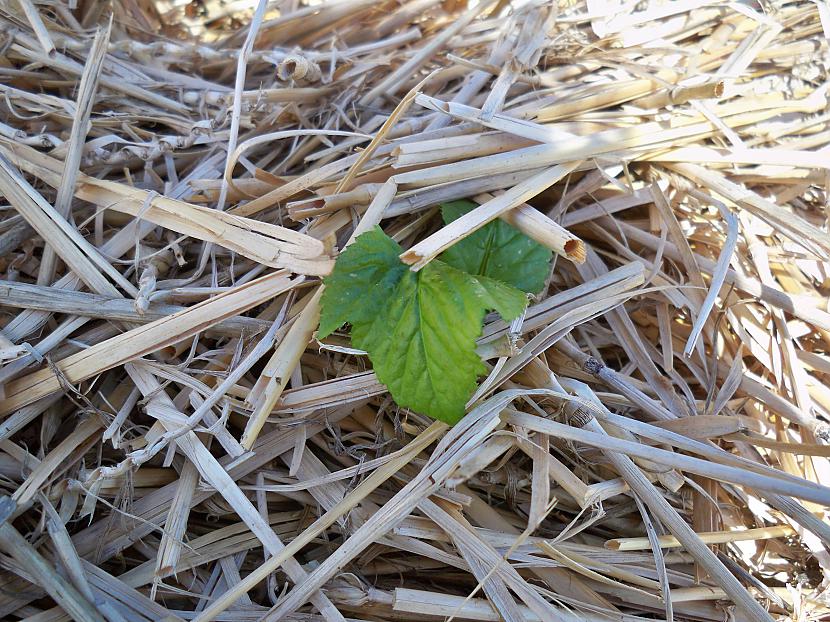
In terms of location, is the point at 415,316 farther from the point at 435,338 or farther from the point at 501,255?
the point at 501,255

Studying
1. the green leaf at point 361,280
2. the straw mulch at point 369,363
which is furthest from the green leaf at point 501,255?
the green leaf at point 361,280

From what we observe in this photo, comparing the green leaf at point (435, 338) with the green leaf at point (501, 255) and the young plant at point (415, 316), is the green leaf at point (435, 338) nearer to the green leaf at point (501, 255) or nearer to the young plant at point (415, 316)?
the young plant at point (415, 316)

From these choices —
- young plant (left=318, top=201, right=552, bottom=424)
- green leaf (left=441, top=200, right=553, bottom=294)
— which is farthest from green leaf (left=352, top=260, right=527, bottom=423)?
green leaf (left=441, top=200, right=553, bottom=294)

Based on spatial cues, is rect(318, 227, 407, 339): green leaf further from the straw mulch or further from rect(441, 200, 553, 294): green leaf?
rect(441, 200, 553, 294): green leaf

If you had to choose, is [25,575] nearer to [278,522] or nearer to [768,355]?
[278,522]

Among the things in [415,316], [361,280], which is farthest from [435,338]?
[361,280]
